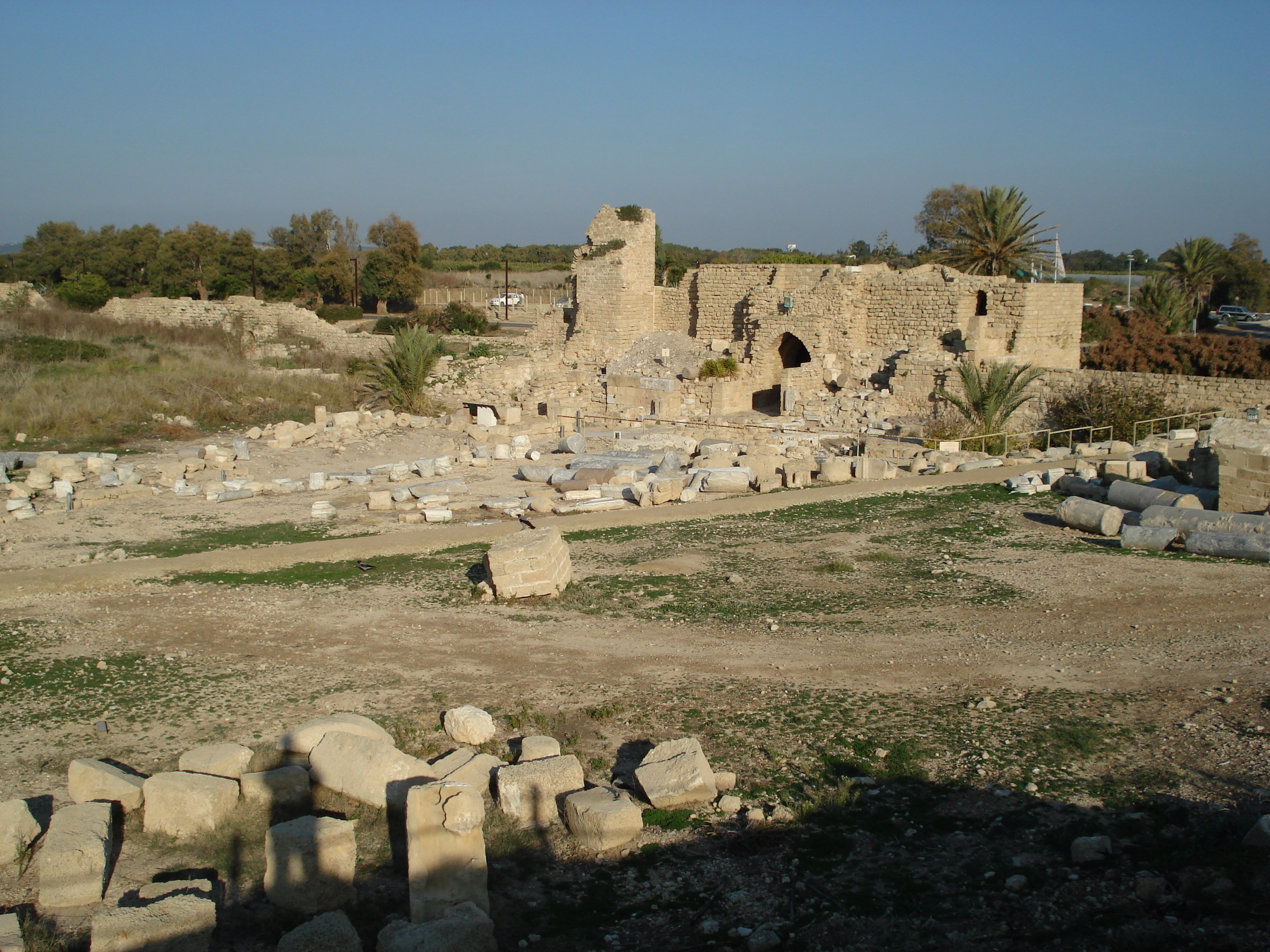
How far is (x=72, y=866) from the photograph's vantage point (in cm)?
408

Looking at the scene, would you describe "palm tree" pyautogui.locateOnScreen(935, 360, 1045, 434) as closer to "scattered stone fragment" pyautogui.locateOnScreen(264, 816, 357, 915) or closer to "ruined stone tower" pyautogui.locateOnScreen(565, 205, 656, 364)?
"ruined stone tower" pyautogui.locateOnScreen(565, 205, 656, 364)

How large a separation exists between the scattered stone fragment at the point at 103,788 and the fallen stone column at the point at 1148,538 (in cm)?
889

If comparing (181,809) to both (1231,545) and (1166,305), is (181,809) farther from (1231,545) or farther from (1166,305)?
(1166,305)

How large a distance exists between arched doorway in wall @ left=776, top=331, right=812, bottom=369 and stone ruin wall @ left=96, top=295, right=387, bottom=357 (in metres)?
11.5

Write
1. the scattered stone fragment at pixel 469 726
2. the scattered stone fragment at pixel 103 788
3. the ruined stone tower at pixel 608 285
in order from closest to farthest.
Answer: the scattered stone fragment at pixel 103 788 → the scattered stone fragment at pixel 469 726 → the ruined stone tower at pixel 608 285

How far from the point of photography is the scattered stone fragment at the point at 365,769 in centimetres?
487

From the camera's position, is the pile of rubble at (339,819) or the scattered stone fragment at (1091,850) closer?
the pile of rubble at (339,819)

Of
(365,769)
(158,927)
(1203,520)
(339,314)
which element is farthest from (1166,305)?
(339,314)

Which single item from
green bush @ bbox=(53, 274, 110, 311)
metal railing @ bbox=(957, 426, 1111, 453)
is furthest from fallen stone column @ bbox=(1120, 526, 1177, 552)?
green bush @ bbox=(53, 274, 110, 311)

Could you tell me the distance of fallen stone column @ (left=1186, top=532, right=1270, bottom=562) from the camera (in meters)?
8.53

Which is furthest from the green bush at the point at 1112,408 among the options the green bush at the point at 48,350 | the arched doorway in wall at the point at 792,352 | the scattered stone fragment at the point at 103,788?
the green bush at the point at 48,350

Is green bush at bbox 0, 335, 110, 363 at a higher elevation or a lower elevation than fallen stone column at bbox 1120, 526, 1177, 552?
higher

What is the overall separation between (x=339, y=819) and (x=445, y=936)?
1244 mm

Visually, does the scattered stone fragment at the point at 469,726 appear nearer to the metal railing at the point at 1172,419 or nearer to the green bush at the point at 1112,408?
the metal railing at the point at 1172,419
